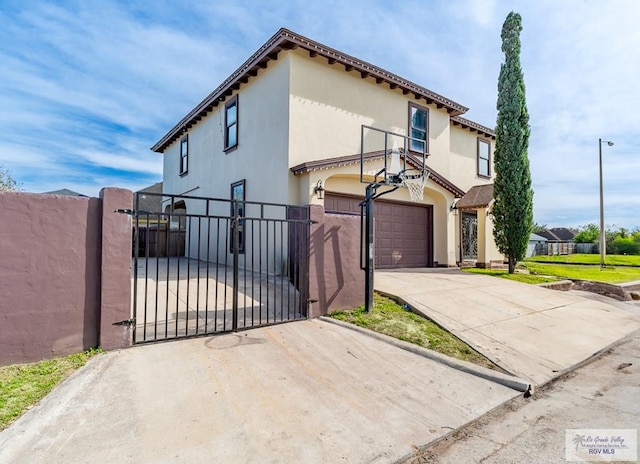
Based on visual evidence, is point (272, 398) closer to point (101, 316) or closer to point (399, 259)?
point (101, 316)

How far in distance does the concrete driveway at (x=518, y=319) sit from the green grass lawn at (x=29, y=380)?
540 cm

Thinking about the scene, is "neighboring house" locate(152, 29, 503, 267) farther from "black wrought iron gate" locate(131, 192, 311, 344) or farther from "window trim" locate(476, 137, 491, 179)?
"black wrought iron gate" locate(131, 192, 311, 344)

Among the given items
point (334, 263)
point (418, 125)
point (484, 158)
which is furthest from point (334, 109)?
point (484, 158)

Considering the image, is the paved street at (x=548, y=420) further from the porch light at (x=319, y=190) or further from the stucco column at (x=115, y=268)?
the porch light at (x=319, y=190)

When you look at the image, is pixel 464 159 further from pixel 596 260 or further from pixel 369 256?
pixel 596 260

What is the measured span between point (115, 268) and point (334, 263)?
11.9ft

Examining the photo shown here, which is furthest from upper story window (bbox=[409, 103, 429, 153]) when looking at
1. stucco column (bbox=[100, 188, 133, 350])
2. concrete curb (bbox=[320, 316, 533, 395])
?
stucco column (bbox=[100, 188, 133, 350])

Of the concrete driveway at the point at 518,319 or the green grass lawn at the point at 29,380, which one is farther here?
the concrete driveway at the point at 518,319

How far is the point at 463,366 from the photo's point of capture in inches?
170

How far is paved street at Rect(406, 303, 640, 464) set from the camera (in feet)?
8.82

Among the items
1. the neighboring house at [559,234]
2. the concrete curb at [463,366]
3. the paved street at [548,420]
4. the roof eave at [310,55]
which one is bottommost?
the paved street at [548,420]

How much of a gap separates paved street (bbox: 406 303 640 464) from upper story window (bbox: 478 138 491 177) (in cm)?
1286

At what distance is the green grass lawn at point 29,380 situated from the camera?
293 centimetres

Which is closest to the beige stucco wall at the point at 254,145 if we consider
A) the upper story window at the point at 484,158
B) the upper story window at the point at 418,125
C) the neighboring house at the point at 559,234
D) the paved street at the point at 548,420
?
the upper story window at the point at 418,125
